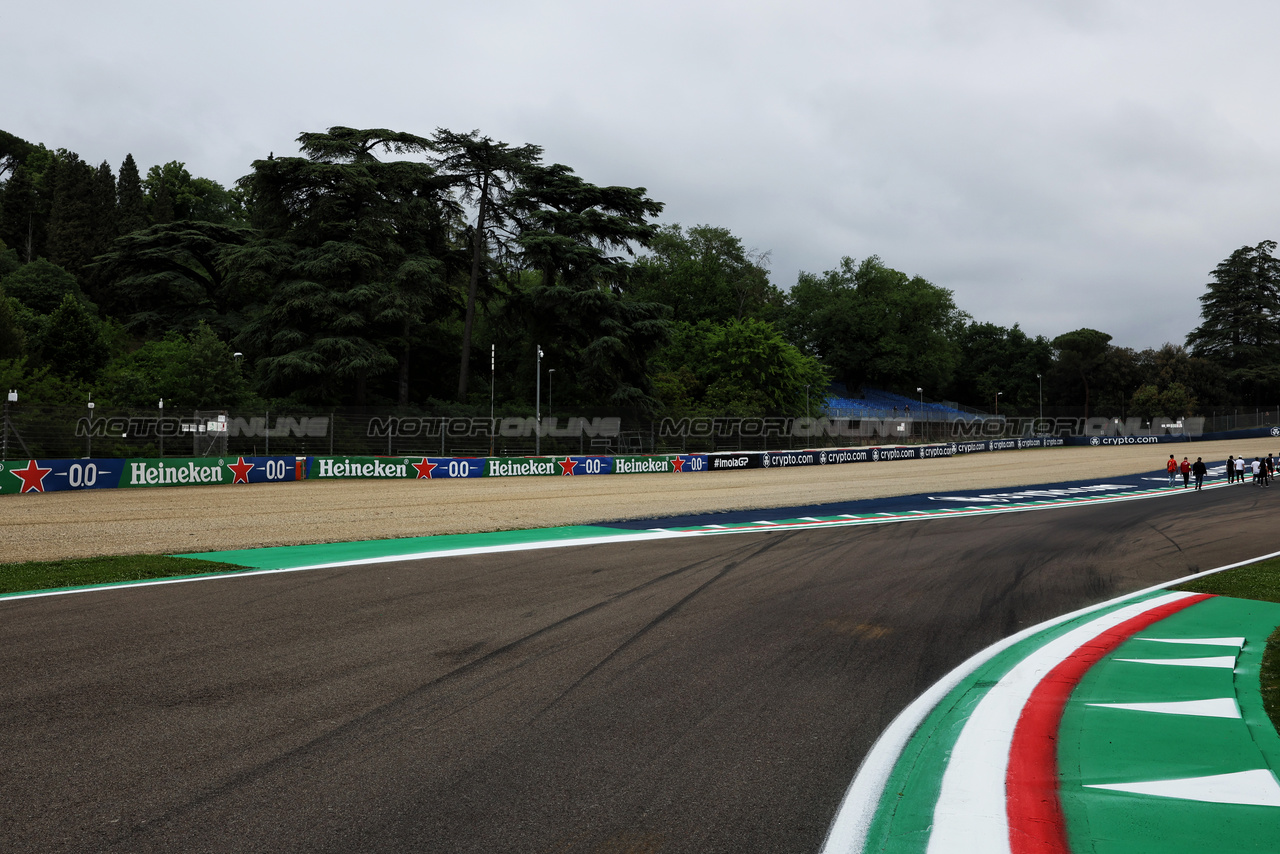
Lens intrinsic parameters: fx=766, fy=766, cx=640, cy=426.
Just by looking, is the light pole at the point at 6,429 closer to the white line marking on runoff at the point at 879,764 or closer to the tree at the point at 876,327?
the white line marking on runoff at the point at 879,764

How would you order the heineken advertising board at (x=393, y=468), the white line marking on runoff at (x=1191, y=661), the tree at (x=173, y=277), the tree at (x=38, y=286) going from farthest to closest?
1. the tree at (x=38, y=286)
2. the tree at (x=173, y=277)
3. the heineken advertising board at (x=393, y=468)
4. the white line marking on runoff at (x=1191, y=661)

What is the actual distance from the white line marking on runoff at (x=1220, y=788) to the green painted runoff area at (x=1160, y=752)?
0.04 meters

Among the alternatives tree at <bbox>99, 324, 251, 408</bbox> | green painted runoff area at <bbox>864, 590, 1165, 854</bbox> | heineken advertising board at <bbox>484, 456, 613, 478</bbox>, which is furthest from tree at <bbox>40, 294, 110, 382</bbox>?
green painted runoff area at <bbox>864, 590, 1165, 854</bbox>

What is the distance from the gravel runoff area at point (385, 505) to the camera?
14.8m

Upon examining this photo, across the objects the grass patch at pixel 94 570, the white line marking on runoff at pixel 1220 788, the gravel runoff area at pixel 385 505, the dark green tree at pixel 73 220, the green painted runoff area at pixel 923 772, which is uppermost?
the dark green tree at pixel 73 220

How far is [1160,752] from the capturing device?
14.5 ft

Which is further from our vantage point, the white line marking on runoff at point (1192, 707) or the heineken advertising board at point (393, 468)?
the heineken advertising board at point (393, 468)

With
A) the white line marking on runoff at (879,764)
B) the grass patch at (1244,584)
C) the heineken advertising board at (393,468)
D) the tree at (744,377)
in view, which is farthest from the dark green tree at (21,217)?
the grass patch at (1244,584)

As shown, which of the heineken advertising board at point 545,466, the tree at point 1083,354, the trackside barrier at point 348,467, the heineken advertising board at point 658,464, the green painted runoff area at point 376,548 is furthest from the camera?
the tree at point 1083,354

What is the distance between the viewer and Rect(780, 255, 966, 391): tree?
10562 centimetres

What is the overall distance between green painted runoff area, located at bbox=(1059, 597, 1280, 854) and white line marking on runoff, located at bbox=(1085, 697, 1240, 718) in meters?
0.07

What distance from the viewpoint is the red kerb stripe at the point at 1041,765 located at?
348cm

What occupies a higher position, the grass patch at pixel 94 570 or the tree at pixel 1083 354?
the tree at pixel 1083 354

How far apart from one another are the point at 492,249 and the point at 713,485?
32.2 meters
